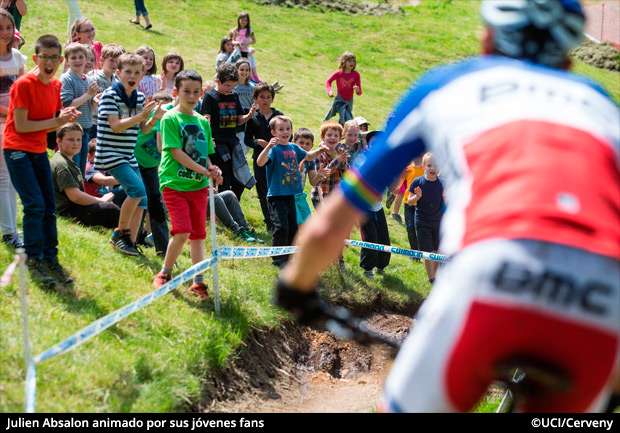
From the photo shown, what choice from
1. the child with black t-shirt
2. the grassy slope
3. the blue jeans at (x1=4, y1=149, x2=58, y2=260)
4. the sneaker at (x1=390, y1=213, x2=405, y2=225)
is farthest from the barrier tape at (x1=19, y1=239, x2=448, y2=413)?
the sneaker at (x1=390, y1=213, x2=405, y2=225)

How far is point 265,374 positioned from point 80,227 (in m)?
2.87

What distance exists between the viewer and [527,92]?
2293 mm

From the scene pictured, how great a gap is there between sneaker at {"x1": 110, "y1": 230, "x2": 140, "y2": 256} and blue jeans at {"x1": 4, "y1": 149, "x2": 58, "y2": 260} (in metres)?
1.25

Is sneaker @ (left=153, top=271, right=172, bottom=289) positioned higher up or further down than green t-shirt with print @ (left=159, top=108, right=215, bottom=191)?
further down

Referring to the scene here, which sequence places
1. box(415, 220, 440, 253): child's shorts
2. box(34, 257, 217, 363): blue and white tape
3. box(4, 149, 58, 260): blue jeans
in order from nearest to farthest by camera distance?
box(34, 257, 217, 363): blue and white tape → box(4, 149, 58, 260): blue jeans → box(415, 220, 440, 253): child's shorts

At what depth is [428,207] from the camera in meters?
9.59

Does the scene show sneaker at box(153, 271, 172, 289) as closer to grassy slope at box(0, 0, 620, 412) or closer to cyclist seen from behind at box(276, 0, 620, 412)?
grassy slope at box(0, 0, 620, 412)

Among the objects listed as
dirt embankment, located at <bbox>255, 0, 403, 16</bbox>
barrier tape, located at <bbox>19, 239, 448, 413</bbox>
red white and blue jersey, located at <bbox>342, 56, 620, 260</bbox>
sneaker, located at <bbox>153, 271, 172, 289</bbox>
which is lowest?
sneaker, located at <bbox>153, 271, 172, 289</bbox>

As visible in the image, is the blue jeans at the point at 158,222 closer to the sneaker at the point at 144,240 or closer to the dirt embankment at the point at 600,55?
the sneaker at the point at 144,240

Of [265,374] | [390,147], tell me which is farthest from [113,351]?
[390,147]

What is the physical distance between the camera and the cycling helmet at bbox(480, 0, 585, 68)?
242 centimetres

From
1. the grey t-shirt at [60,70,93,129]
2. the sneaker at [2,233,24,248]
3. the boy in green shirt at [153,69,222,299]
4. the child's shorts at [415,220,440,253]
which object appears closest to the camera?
the sneaker at [2,233,24,248]

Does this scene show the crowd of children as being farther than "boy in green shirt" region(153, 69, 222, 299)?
No

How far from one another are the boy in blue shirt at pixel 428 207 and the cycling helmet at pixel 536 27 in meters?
6.94
